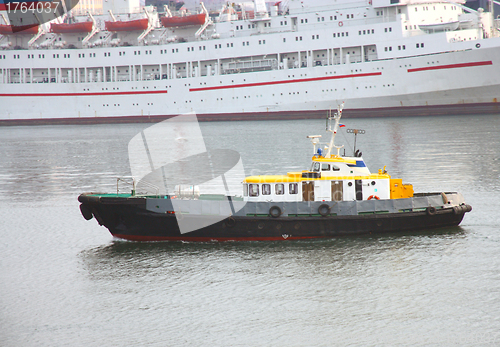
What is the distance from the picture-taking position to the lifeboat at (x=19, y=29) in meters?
74.5

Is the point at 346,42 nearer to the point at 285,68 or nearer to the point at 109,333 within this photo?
the point at 285,68

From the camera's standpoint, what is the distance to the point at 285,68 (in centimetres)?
6341

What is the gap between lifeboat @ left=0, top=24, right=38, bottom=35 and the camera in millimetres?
74500

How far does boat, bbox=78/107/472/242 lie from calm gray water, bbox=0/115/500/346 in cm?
43

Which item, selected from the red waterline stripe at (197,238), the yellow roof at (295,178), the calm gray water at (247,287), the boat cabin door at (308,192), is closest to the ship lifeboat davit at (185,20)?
the calm gray water at (247,287)

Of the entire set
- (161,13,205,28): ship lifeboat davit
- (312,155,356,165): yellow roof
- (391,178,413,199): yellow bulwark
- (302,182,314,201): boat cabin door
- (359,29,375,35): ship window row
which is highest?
(161,13,205,28): ship lifeboat davit

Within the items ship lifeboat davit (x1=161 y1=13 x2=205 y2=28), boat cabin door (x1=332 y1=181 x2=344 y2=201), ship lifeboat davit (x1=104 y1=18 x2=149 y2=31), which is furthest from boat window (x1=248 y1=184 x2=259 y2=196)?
ship lifeboat davit (x1=104 y1=18 x2=149 y2=31)

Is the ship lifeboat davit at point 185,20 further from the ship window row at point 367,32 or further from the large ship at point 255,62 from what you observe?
the ship window row at point 367,32

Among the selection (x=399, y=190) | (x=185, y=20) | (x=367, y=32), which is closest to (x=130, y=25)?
(x=185, y=20)

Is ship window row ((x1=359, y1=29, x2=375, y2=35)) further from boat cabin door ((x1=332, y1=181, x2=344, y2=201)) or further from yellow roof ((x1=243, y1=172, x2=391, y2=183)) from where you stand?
boat cabin door ((x1=332, y1=181, x2=344, y2=201))

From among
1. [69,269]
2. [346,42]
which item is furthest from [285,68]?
[69,269]

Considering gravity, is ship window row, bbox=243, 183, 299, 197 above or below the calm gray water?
above

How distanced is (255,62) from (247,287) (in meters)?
54.1

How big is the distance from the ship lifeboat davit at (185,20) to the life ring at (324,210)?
54999 millimetres
